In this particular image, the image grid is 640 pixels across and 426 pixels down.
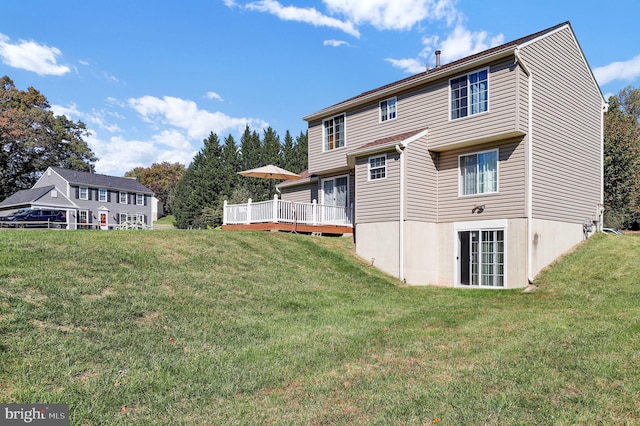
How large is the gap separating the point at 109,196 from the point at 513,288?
42.6 metres

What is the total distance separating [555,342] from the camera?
603 centimetres

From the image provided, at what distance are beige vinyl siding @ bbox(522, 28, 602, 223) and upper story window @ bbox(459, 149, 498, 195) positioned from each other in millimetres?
1212

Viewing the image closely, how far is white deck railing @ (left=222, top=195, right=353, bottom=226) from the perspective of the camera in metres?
16.4

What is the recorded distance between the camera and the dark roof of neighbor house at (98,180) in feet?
134

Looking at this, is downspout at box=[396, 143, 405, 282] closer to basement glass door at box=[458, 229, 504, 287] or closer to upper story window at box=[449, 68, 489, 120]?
basement glass door at box=[458, 229, 504, 287]

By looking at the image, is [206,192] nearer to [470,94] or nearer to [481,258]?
[470,94]

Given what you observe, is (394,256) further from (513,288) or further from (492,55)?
(492,55)

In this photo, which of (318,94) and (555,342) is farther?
(318,94)

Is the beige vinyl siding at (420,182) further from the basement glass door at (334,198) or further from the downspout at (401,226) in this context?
the basement glass door at (334,198)

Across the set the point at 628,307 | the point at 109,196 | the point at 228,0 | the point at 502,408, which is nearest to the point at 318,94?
the point at 228,0

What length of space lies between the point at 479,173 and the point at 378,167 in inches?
137

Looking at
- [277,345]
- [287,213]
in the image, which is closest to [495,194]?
[287,213]

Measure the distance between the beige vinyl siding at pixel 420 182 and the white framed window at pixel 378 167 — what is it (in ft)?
3.04

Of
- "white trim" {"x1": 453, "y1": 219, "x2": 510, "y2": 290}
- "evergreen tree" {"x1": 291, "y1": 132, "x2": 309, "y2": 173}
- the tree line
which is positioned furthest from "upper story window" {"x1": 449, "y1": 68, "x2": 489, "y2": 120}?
"evergreen tree" {"x1": 291, "y1": 132, "x2": 309, "y2": 173}
